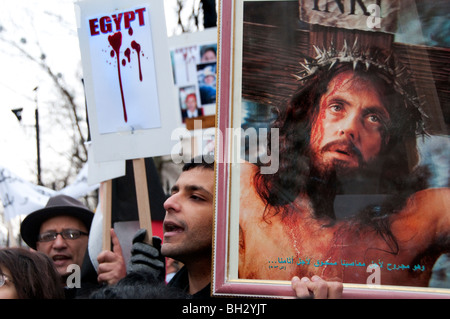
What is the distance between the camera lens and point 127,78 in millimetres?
3666

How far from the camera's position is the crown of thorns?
260 centimetres

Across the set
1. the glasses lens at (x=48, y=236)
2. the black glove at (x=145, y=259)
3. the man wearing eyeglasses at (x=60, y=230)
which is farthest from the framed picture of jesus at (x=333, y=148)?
Answer: the glasses lens at (x=48, y=236)

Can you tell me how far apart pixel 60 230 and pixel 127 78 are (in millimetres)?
1459

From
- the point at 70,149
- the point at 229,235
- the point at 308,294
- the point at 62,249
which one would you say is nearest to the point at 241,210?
the point at 229,235

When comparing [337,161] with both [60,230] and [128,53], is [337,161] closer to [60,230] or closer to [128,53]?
[128,53]

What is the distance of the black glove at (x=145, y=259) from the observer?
3256mm

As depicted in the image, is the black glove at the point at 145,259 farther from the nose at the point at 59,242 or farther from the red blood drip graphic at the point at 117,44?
the nose at the point at 59,242

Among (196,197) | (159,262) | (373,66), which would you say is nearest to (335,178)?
(373,66)

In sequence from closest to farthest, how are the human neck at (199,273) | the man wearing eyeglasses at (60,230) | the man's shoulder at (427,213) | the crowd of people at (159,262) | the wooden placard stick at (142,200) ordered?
the man's shoulder at (427,213), the crowd of people at (159,262), the human neck at (199,273), the wooden placard stick at (142,200), the man wearing eyeglasses at (60,230)

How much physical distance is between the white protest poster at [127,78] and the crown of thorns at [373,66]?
109 centimetres

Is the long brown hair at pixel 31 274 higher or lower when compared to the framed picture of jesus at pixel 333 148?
lower

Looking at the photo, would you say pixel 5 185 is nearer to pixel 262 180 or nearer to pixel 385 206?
pixel 262 180

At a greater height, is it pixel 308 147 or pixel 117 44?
pixel 117 44

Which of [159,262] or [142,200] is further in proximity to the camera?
[142,200]
